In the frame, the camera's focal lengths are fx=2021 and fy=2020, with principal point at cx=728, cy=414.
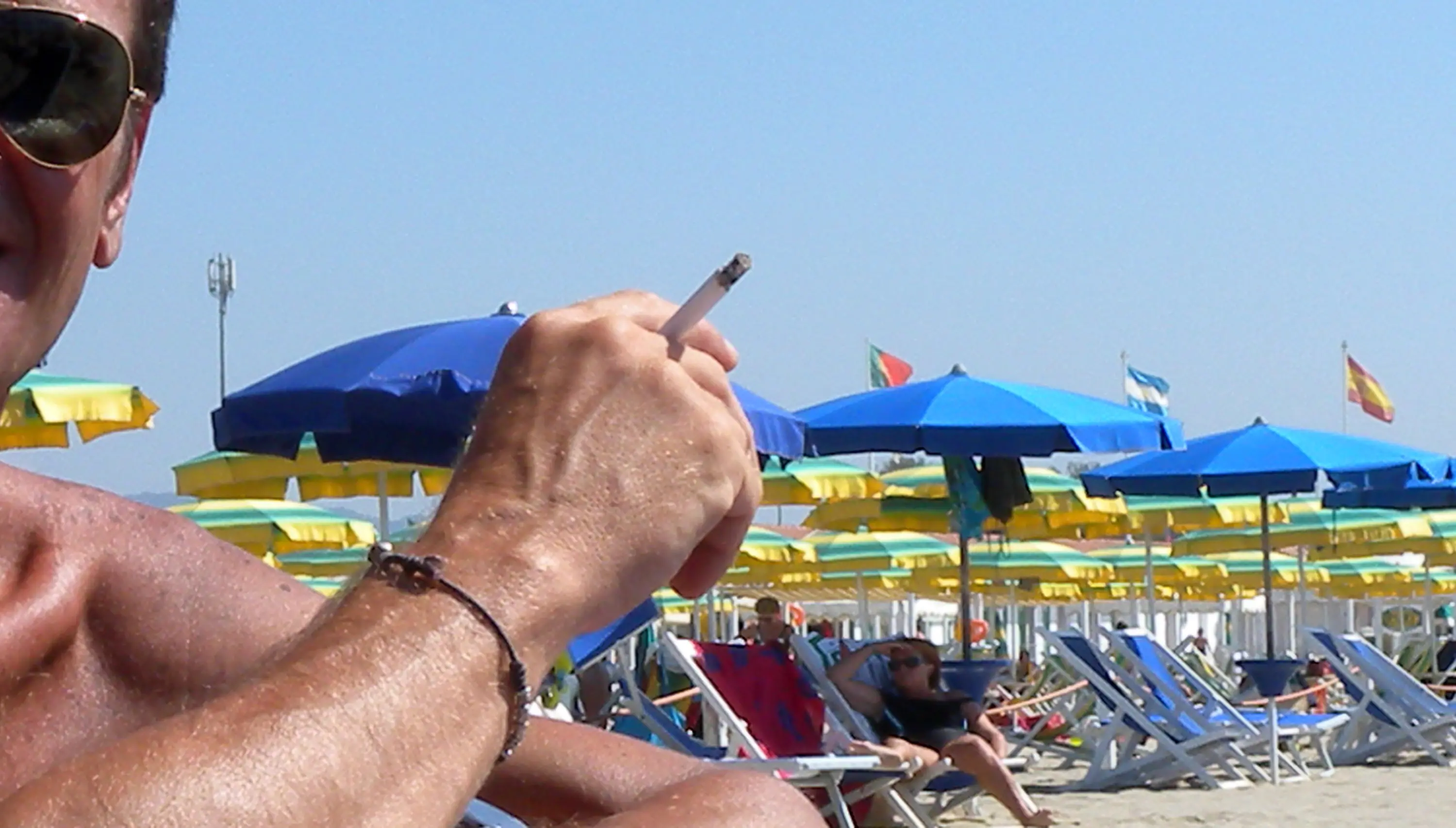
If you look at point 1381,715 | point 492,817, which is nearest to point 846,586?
point 1381,715

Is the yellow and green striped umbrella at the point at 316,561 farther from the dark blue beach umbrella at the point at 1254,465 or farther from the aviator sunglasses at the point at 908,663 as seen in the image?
the aviator sunglasses at the point at 908,663

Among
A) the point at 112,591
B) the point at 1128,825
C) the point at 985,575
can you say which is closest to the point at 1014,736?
the point at 1128,825

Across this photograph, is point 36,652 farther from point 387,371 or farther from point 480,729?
point 387,371

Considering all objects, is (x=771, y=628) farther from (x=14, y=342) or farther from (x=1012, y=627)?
(x=1012, y=627)

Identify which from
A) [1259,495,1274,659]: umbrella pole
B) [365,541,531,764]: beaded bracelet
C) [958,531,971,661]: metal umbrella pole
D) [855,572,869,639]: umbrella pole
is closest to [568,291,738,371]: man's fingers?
[365,541,531,764]: beaded bracelet

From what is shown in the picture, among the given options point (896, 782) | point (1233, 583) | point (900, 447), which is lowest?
point (1233, 583)

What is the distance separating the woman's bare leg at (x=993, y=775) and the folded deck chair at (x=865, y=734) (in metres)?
0.04

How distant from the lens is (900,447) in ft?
28.3

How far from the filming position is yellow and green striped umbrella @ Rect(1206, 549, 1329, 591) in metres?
27.0

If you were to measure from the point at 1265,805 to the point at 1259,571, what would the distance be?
18206 mm

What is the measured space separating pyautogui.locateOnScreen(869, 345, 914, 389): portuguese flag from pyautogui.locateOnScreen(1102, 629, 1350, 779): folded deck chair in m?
6.22

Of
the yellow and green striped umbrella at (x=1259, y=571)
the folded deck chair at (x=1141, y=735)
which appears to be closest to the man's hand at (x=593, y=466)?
the folded deck chair at (x=1141, y=735)

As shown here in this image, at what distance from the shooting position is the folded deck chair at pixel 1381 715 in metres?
11.8

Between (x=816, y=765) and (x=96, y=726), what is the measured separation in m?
4.88
